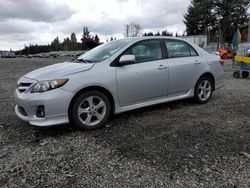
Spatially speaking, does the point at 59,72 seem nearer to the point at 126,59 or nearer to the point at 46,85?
the point at 46,85

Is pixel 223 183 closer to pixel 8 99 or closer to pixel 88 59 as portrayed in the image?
pixel 88 59

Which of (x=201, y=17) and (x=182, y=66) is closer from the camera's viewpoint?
(x=182, y=66)

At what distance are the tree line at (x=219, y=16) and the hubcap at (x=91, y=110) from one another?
152ft

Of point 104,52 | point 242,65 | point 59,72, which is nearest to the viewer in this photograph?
point 59,72

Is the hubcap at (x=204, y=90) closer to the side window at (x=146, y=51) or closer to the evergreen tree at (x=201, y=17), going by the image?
the side window at (x=146, y=51)

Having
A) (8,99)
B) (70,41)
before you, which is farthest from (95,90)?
(70,41)

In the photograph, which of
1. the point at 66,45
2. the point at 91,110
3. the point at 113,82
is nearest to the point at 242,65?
the point at 113,82

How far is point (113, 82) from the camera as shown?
12.5ft

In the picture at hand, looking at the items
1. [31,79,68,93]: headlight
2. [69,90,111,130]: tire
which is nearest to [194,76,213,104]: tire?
[69,90,111,130]: tire

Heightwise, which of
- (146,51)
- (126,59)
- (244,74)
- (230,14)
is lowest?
(244,74)

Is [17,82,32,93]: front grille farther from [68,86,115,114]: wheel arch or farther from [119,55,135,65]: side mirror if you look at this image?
[119,55,135,65]: side mirror

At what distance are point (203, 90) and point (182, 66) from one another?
98 centimetres

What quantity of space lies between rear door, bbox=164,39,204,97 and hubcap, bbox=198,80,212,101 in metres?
0.31

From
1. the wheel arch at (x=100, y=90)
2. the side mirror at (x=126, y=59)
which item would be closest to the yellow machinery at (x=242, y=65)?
the side mirror at (x=126, y=59)
